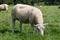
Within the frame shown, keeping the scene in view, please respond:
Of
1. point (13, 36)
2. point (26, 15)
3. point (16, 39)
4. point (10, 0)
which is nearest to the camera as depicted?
point (16, 39)

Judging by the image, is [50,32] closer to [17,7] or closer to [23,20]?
[23,20]

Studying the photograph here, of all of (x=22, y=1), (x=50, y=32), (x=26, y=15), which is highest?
(x=26, y=15)

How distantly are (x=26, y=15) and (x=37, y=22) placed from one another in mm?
898

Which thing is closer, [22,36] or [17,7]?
[22,36]

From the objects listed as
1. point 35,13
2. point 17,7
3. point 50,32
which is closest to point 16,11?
point 17,7

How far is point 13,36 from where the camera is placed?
35.3 feet

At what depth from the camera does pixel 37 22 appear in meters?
11.1

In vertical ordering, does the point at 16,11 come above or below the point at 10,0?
above

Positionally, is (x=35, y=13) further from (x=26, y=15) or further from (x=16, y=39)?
(x=16, y=39)

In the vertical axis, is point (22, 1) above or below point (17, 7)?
below

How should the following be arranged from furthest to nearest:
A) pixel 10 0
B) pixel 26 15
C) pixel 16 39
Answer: pixel 10 0, pixel 26 15, pixel 16 39

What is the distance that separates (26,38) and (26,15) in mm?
1919

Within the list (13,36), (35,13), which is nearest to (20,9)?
(35,13)

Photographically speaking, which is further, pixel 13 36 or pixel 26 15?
pixel 26 15
